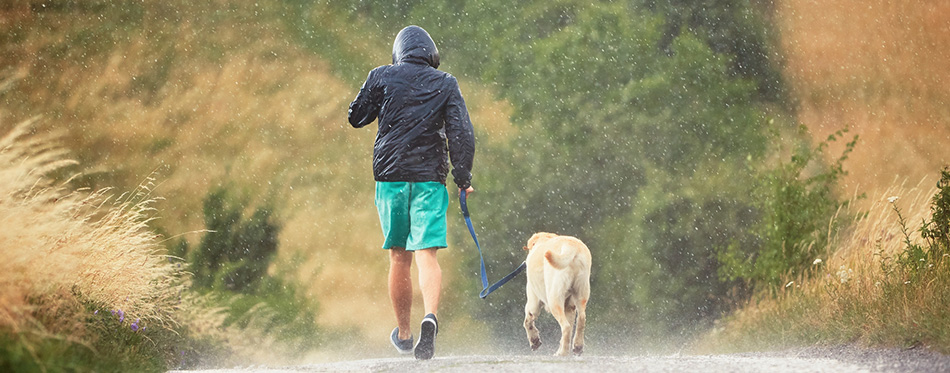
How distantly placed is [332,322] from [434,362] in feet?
19.5

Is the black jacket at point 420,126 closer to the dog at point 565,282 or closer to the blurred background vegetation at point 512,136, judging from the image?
the dog at point 565,282

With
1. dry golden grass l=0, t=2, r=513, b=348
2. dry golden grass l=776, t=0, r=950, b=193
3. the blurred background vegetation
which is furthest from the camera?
dry golden grass l=0, t=2, r=513, b=348

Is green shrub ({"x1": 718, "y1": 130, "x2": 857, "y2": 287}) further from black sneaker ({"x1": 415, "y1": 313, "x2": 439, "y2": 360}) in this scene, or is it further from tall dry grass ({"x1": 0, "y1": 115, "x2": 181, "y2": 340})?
tall dry grass ({"x1": 0, "y1": 115, "x2": 181, "y2": 340})

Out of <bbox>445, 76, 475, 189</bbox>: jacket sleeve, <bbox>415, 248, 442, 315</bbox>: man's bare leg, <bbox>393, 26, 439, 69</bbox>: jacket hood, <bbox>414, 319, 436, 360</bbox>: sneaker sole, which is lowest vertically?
<bbox>414, 319, 436, 360</bbox>: sneaker sole

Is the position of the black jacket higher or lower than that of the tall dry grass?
higher

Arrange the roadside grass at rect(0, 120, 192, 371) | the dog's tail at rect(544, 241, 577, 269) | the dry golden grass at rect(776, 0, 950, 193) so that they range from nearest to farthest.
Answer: the roadside grass at rect(0, 120, 192, 371), the dog's tail at rect(544, 241, 577, 269), the dry golden grass at rect(776, 0, 950, 193)

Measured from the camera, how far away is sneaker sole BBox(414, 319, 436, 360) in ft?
14.6

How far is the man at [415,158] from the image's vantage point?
15.3 feet

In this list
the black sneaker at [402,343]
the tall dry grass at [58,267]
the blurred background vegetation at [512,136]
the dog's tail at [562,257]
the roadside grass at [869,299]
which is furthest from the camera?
A: the blurred background vegetation at [512,136]

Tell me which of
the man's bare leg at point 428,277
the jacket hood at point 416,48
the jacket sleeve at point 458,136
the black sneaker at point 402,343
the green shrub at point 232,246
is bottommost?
the green shrub at point 232,246

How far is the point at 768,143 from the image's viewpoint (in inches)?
369

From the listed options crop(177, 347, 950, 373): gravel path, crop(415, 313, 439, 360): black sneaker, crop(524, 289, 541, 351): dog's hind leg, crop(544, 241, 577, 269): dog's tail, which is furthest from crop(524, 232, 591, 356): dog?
crop(415, 313, 439, 360): black sneaker

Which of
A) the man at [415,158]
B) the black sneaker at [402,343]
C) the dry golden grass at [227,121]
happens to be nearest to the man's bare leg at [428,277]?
the man at [415,158]

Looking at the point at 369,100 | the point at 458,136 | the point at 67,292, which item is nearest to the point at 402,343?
the point at 458,136
